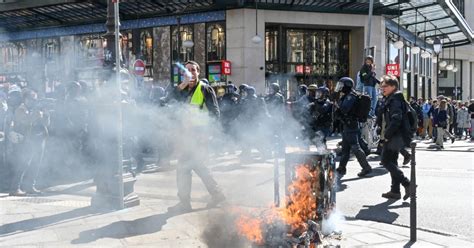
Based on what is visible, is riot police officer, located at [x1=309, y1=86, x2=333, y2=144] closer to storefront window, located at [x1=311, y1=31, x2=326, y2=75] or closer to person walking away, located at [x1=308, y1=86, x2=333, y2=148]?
person walking away, located at [x1=308, y1=86, x2=333, y2=148]

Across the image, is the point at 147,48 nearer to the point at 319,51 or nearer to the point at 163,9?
the point at 163,9

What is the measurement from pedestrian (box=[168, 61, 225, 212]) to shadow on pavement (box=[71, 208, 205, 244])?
50 centimetres

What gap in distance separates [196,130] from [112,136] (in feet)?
3.75

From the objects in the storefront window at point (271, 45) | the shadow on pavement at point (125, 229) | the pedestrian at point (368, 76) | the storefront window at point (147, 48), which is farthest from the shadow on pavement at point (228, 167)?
the storefront window at point (147, 48)

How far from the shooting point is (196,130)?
6305mm

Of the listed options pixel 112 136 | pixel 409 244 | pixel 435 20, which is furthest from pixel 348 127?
pixel 435 20

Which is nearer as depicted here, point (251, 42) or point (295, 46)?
point (251, 42)

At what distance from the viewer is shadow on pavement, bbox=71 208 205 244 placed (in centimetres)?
516

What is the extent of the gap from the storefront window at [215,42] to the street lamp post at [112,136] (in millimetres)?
15331

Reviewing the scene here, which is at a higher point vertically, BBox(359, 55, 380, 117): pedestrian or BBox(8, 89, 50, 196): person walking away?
BBox(359, 55, 380, 117): pedestrian

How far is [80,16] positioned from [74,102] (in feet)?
58.7

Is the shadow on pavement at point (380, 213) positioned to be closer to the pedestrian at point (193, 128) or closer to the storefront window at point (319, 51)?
the pedestrian at point (193, 128)

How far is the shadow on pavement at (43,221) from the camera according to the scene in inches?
216

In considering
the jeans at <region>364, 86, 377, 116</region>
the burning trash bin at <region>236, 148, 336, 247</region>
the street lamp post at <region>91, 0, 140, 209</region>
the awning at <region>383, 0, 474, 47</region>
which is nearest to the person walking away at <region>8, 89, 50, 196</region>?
the street lamp post at <region>91, 0, 140, 209</region>
